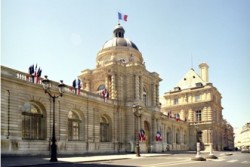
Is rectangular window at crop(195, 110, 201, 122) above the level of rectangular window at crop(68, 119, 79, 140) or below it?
above

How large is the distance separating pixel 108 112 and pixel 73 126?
7.69 metres

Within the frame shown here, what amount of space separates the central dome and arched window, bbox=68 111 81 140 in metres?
A: 19.5

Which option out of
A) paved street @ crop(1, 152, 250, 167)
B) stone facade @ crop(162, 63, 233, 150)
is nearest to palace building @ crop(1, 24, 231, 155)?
stone facade @ crop(162, 63, 233, 150)

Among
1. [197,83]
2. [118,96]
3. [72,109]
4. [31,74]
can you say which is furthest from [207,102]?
[31,74]

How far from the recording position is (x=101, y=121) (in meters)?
45.4

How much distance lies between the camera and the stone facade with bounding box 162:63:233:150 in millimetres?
74688

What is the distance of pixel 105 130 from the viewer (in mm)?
45938

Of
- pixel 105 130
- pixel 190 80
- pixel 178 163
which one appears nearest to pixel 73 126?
pixel 105 130

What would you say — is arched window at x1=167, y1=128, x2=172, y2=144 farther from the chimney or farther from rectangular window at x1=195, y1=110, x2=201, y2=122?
the chimney

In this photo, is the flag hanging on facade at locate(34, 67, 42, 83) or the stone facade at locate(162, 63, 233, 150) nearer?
the flag hanging on facade at locate(34, 67, 42, 83)

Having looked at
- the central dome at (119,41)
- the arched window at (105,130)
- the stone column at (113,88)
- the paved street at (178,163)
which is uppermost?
the central dome at (119,41)

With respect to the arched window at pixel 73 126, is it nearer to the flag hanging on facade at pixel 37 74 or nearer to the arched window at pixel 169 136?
the flag hanging on facade at pixel 37 74

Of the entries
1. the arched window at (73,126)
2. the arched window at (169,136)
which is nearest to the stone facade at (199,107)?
the arched window at (169,136)

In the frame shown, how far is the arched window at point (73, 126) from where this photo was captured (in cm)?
3881
